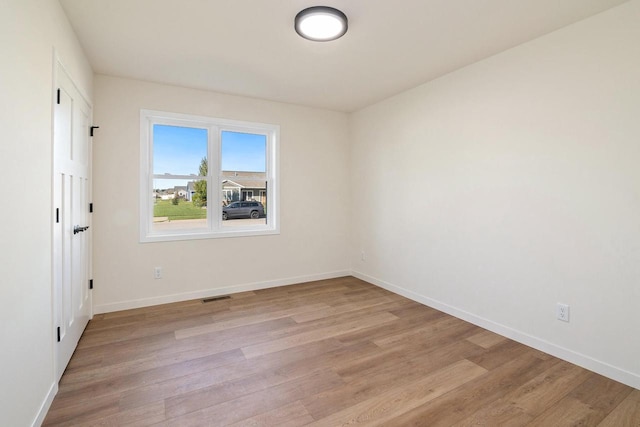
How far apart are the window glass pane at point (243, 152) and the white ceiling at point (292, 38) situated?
705 mm

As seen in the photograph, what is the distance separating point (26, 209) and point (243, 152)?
2.76 meters

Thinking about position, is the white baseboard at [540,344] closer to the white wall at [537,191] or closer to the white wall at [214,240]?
the white wall at [537,191]

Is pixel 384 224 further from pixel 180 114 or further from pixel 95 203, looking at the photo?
pixel 95 203

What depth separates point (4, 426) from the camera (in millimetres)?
1297

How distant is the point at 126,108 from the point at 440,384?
3909 millimetres

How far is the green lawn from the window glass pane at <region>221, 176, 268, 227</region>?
32 cm

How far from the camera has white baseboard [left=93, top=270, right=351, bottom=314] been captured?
3314 millimetres

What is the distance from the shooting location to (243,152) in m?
4.15

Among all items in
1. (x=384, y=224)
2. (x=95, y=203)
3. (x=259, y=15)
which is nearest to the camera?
(x=259, y=15)

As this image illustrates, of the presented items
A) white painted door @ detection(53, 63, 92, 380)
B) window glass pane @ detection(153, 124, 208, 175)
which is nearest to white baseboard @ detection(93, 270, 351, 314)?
white painted door @ detection(53, 63, 92, 380)

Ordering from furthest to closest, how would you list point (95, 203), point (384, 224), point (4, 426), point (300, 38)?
point (384, 224) < point (95, 203) < point (300, 38) < point (4, 426)

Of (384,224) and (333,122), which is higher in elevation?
(333,122)

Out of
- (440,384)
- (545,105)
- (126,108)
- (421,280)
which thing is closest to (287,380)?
(440,384)

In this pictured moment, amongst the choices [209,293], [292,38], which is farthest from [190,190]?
[292,38]
